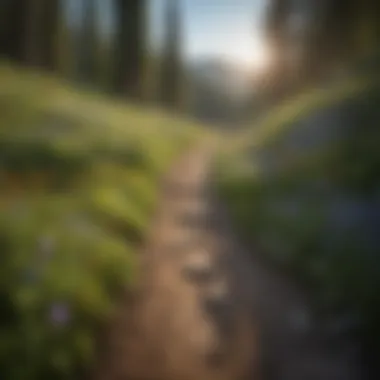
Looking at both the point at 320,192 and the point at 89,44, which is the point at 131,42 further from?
the point at 320,192

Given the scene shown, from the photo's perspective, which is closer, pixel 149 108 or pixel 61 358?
pixel 61 358

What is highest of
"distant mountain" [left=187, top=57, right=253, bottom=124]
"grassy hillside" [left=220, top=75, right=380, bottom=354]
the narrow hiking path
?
"distant mountain" [left=187, top=57, right=253, bottom=124]

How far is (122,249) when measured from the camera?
156cm

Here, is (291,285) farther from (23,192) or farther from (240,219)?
(23,192)

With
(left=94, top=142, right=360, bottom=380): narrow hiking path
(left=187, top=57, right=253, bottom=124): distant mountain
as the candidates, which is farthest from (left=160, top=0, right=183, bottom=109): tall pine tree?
(left=94, top=142, right=360, bottom=380): narrow hiking path

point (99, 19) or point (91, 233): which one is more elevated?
point (99, 19)

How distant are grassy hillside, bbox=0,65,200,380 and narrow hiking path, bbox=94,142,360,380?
2.0 inches

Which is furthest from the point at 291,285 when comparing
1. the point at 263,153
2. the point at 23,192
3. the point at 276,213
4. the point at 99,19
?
the point at 99,19

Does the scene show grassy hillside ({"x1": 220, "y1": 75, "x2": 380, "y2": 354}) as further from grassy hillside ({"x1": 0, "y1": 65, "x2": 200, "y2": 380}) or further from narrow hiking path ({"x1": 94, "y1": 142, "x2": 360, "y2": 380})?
grassy hillside ({"x1": 0, "y1": 65, "x2": 200, "y2": 380})

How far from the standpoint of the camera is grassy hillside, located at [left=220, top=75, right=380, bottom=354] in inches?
61.9

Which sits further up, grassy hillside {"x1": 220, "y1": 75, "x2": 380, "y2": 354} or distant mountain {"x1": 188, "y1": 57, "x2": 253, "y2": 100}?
distant mountain {"x1": 188, "y1": 57, "x2": 253, "y2": 100}

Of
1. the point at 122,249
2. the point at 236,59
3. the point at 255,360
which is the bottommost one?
the point at 255,360

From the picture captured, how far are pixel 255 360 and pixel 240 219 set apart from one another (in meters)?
0.31

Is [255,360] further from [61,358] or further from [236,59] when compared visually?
[236,59]
